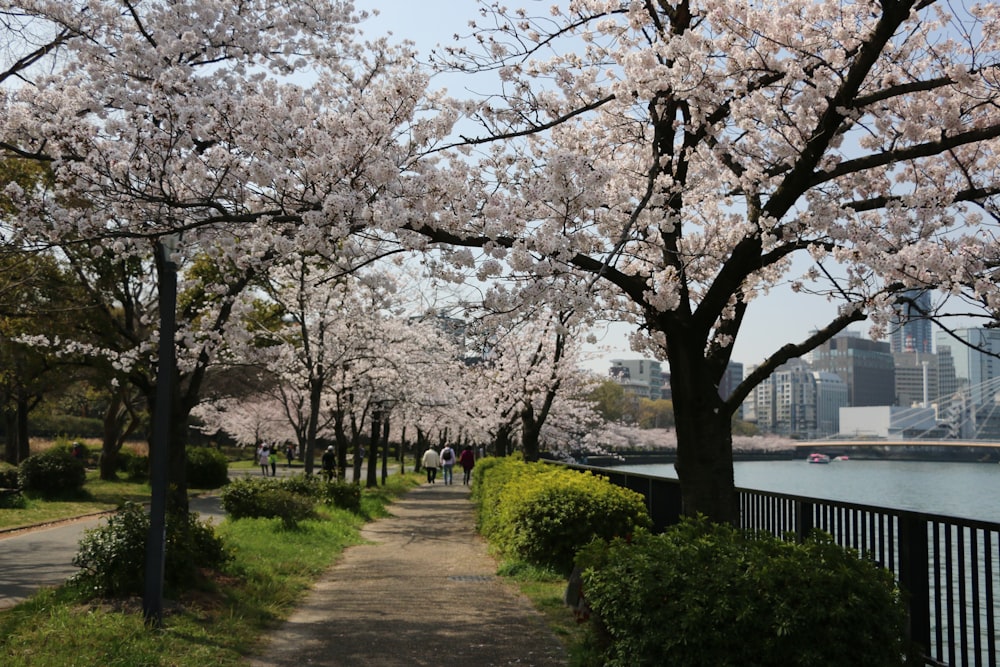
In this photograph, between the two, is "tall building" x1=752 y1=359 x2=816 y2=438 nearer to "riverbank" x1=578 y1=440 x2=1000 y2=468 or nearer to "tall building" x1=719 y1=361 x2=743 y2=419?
"tall building" x1=719 y1=361 x2=743 y2=419

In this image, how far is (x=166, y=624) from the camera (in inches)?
283

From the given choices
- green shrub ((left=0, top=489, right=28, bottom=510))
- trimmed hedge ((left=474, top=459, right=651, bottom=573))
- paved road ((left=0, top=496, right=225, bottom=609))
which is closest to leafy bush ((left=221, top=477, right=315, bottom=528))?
paved road ((left=0, top=496, right=225, bottom=609))

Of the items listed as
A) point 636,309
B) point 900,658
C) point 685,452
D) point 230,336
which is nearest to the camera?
point 900,658

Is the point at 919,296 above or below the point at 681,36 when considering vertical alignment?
below

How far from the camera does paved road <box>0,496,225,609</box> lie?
32.0 ft

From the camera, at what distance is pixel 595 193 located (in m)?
7.00

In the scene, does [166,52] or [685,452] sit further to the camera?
[166,52]

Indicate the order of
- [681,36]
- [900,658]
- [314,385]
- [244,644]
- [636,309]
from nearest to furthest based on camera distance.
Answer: [900,658] < [244,644] < [681,36] < [636,309] < [314,385]

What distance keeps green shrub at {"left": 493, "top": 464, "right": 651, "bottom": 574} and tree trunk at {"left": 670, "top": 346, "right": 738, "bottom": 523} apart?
2.34 meters

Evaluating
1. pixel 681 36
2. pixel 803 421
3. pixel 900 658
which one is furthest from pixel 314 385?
pixel 803 421

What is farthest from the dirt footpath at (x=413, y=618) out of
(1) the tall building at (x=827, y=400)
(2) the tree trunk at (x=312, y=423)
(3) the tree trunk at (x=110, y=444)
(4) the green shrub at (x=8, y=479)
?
(1) the tall building at (x=827, y=400)

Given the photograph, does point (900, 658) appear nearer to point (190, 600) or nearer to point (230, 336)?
point (190, 600)

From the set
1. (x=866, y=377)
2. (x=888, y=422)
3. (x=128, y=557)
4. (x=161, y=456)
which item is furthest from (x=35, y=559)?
(x=866, y=377)

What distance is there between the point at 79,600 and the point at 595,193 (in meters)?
5.89
